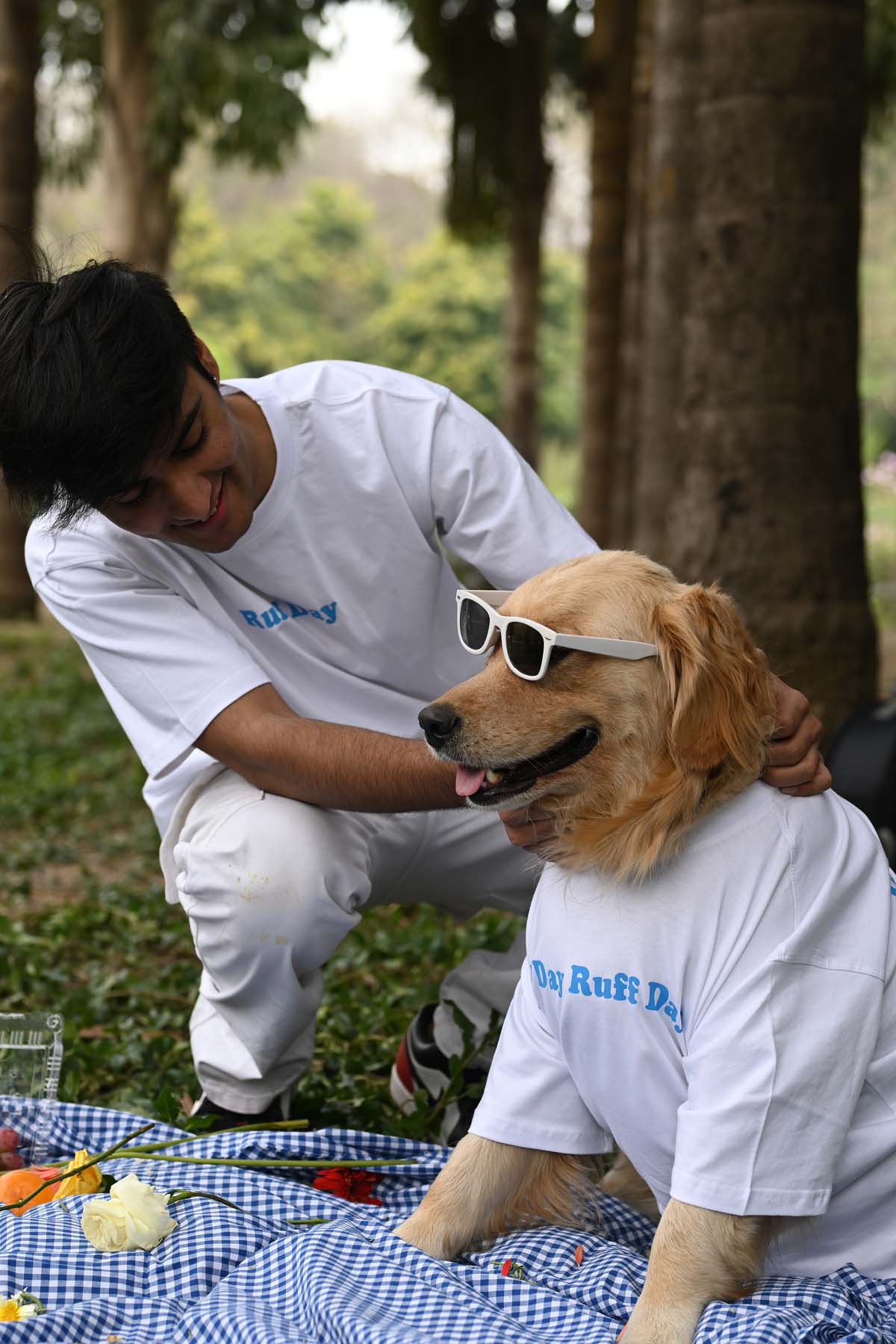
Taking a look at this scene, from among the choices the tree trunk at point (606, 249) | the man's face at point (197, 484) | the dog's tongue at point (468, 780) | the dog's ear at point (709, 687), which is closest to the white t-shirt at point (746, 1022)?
the dog's ear at point (709, 687)

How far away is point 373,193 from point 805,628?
64640mm

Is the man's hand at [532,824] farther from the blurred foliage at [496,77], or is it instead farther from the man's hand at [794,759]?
the blurred foliage at [496,77]

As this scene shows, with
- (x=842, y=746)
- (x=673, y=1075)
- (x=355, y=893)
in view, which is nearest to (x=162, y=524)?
(x=355, y=893)

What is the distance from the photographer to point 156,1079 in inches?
145

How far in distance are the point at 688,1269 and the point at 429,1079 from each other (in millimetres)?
1337

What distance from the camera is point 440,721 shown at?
2.32 m

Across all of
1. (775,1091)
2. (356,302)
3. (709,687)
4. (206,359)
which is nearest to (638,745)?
(709,687)

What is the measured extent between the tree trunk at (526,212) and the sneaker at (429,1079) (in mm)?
11078

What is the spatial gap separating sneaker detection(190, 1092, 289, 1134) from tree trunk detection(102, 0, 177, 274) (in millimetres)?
12034

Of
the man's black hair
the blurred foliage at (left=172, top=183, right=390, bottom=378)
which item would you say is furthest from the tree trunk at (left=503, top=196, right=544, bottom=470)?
the blurred foliage at (left=172, top=183, right=390, bottom=378)

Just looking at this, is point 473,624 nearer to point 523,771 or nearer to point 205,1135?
point 523,771

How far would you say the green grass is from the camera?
3695 millimetres

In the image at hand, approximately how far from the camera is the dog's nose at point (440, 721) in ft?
7.63

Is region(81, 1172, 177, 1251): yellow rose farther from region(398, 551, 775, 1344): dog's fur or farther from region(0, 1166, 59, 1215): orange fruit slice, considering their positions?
region(398, 551, 775, 1344): dog's fur
